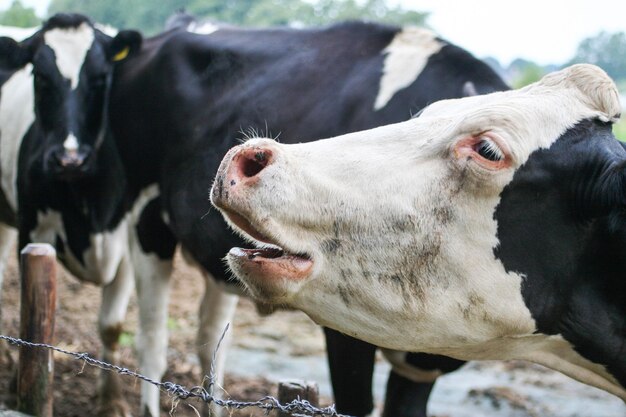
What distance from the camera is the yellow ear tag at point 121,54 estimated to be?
5.31m

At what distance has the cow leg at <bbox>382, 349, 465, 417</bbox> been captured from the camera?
11.3 ft

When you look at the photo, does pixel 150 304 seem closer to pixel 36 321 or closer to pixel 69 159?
pixel 69 159

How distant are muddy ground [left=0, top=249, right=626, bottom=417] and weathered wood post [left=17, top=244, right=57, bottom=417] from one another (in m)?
1.19

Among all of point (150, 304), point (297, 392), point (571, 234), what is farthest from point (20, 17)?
point (571, 234)

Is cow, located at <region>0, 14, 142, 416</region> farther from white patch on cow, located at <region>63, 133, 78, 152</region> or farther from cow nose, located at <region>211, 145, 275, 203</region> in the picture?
cow nose, located at <region>211, 145, 275, 203</region>

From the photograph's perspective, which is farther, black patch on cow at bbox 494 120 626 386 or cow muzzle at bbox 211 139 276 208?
black patch on cow at bbox 494 120 626 386

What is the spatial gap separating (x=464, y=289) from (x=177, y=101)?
2710 millimetres

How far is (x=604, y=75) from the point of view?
2.50 meters

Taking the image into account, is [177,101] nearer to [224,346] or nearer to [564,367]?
[224,346]

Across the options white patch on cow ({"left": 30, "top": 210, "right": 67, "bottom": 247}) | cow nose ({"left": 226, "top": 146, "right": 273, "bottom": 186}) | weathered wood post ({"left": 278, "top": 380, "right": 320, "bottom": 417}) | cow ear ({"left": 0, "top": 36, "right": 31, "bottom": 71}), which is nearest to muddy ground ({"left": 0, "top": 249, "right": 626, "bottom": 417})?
white patch on cow ({"left": 30, "top": 210, "right": 67, "bottom": 247})

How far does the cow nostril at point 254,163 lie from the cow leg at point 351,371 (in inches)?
55.7

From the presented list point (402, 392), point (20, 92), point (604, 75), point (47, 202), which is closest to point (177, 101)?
point (47, 202)

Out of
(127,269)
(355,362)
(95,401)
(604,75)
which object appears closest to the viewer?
(604,75)

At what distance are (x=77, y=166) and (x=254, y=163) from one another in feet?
9.15
